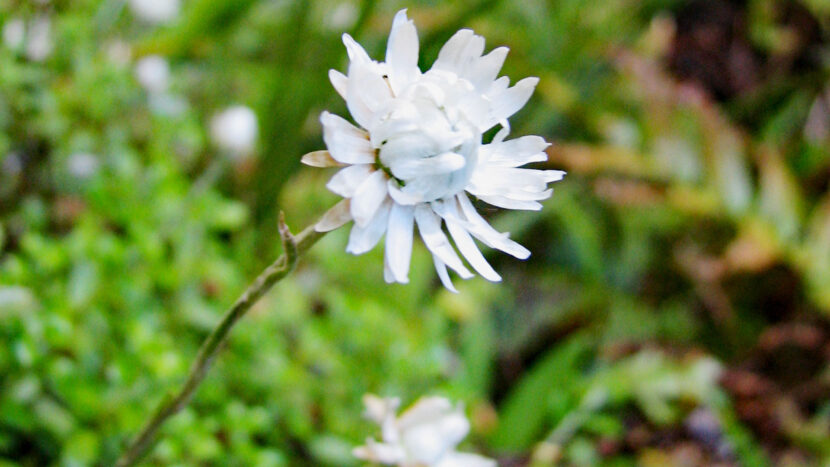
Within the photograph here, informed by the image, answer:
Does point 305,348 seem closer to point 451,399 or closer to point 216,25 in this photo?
point 451,399

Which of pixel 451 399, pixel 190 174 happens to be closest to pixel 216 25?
pixel 190 174

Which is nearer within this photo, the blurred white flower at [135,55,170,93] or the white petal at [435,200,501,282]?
the white petal at [435,200,501,282]

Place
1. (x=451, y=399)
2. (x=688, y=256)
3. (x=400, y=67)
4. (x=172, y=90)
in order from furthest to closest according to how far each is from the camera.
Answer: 1. (x=688, y=256)
2. (x=172, y=90)
3. (x=451, y=399)
4. (x=400, y=67)

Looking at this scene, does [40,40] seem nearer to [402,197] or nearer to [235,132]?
[235,132]

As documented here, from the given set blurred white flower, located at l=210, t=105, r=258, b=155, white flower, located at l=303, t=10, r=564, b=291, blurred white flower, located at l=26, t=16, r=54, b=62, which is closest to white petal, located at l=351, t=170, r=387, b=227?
white flower, located at l=303, t=10, r=564, b=291

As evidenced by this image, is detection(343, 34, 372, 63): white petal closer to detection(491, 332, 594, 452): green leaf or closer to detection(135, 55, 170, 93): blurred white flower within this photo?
detection(135, 55, 170, 93): blurred white flower

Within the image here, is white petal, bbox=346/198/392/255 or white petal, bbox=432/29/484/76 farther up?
white petal, bbox=432/29/484/76
